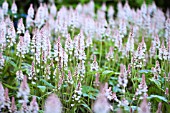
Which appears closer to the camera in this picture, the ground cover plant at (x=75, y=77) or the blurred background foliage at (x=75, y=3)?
the ground cover plant at (x=75, y=77)

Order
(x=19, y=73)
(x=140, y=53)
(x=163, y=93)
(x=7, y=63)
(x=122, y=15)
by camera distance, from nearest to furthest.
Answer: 1. (x=19, y=73)
2. (x=140, y=53)
3. (x=163, y=93)
4. (x=7, y=63)
5. (x=122, y=15)

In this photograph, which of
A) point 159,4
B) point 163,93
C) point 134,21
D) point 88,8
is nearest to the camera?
point 163,93

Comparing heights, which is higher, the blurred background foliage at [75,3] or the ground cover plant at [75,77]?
the blurred background foliage at [75,3]

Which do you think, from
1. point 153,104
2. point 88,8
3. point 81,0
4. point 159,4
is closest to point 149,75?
point 153,104

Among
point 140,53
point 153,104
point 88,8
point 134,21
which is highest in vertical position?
point 88,8

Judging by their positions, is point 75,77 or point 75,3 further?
point 75,3

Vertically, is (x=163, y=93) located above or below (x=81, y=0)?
below

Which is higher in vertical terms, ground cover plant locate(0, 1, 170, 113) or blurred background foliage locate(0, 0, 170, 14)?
blurred background foliage locate(0, 0, 170, 14)

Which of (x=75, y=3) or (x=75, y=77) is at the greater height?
(x=75, y=3)

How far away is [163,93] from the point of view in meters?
4.61

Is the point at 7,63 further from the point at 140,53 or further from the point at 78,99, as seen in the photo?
the point at 140,53

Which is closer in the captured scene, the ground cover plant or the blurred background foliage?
the ground cover plant

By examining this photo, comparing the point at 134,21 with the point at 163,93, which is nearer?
the point at 163,93

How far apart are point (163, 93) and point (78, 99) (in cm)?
138
